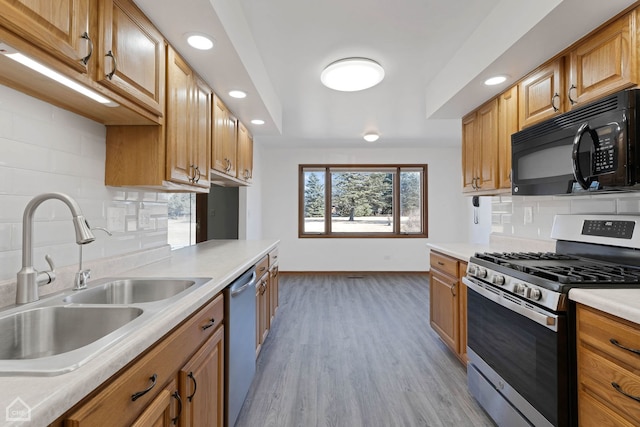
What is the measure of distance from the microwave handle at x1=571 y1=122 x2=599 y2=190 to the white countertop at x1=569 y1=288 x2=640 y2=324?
0.53m

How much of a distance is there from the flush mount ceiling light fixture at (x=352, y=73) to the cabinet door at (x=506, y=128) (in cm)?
98

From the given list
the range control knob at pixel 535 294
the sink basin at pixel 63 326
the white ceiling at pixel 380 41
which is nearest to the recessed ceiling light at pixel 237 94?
the white ceiling at pixel 380 41

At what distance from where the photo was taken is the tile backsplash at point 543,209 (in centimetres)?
183

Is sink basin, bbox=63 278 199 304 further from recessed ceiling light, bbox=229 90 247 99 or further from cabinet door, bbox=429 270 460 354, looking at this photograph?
cabinet door, bbox=429 270 460 354

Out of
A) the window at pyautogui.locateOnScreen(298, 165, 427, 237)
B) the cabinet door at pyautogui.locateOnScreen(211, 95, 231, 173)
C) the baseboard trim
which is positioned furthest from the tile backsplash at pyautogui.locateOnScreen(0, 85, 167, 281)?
the window at pyautogui.locateOnScreen(298, 165, 427, 237)

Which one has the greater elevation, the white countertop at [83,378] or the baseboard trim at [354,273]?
the white countertop at [83,378]

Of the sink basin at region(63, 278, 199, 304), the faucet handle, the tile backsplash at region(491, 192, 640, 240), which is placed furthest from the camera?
the tile backsplash at region(491, 192, 640, 240)

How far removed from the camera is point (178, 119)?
181 centimetres

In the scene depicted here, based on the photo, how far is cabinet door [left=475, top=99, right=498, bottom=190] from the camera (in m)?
2.57

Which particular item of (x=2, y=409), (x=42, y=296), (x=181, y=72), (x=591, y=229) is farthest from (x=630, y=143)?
(x=42, y=296)

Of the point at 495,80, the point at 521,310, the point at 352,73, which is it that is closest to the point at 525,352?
the point at 521,310

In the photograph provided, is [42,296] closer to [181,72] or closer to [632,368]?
[181,72]

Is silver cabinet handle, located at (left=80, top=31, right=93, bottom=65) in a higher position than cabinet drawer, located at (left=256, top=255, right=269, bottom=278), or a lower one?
higher

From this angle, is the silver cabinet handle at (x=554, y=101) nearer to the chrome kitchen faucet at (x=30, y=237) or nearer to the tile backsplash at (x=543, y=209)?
the tile backsplash at (x=543, y=209)
